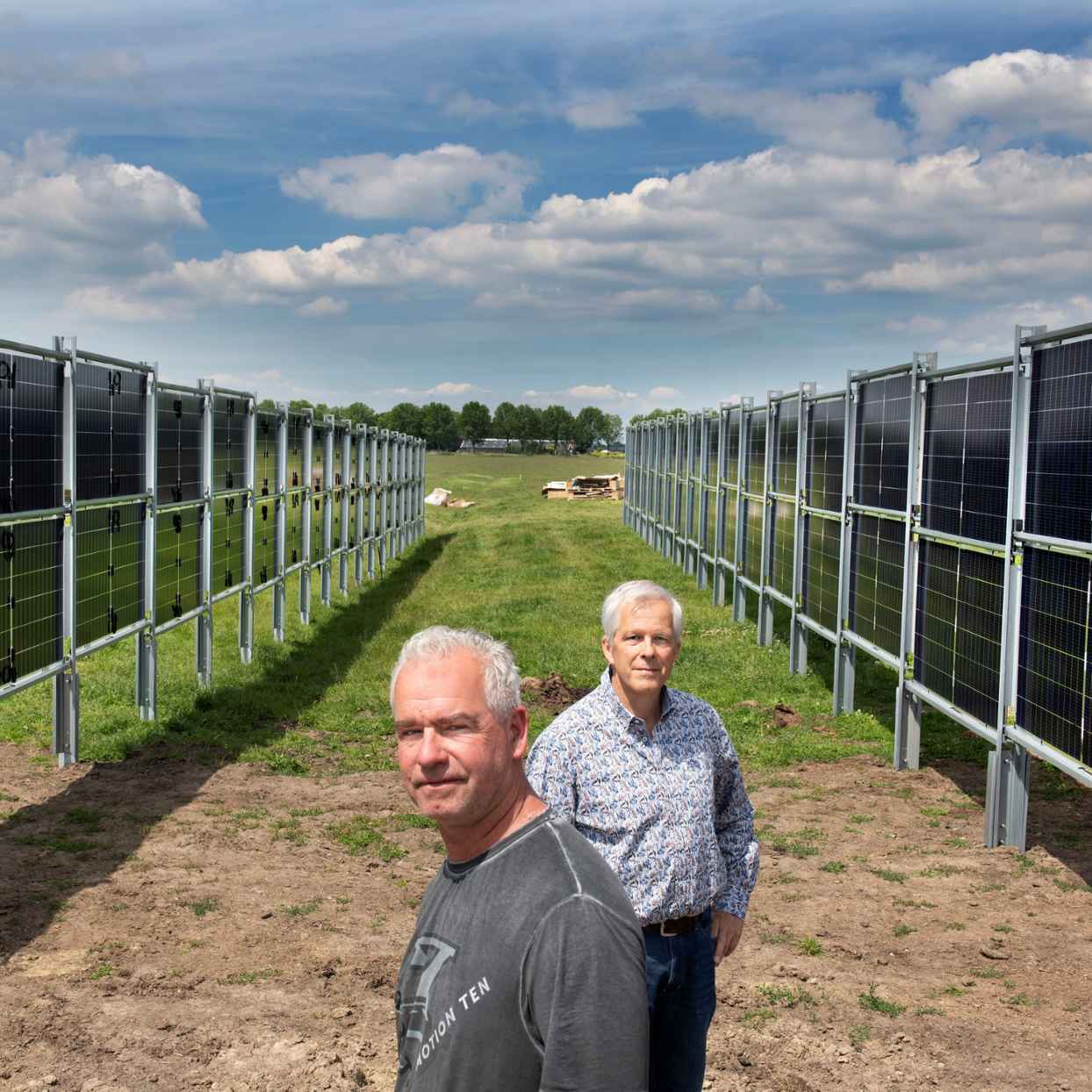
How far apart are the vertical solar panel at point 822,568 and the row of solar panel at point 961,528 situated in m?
0.03

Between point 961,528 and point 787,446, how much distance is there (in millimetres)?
6684

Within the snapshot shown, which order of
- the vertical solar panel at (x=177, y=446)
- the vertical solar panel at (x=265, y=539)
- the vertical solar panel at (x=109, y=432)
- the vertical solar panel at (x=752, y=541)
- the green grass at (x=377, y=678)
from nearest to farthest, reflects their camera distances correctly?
the vertical solar panel at (x=109, y=432) < the green grass at (x=377, y=678) < the vertical solar panel at (x=177, y=446) < the vertical solar panel at (x=265, y=539) < the vertical solar panel at (x=752, y=541)

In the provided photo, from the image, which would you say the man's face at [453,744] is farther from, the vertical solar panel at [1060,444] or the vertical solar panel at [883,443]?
the vertical solar panel at [883,443]

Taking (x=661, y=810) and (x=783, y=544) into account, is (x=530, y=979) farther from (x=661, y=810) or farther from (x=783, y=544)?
(x=783, y=544)

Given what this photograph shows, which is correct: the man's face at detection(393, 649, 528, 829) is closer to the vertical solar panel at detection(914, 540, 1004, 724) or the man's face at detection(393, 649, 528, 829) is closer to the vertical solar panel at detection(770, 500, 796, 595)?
the vertical solar panel at detection(914, 540, 1004, 724)

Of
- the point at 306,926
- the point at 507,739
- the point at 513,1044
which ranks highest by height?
the point at 507,739

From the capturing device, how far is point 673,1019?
3.60 m

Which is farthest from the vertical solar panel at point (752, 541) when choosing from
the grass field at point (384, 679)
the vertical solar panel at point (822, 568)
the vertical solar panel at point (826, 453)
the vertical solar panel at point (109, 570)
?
the vertical solar panel at point (109, 570)

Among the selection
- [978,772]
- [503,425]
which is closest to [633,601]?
[978,772]

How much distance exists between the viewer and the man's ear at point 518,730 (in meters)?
2.37

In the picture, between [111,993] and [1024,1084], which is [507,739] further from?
[111,993]

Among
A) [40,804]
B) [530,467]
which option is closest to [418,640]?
[40,804]

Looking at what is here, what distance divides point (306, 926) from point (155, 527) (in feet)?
19.6

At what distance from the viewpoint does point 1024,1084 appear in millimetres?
5109
